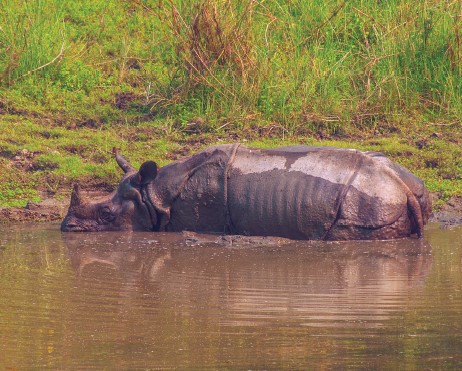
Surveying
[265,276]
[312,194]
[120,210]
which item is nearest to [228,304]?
[265,276]

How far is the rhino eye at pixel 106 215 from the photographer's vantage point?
9.52 meters

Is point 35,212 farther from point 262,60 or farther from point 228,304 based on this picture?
point 228,304

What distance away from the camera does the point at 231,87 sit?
11.6 metres

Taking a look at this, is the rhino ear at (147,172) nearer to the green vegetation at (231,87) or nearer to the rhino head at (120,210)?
the rhino head at (120,210)

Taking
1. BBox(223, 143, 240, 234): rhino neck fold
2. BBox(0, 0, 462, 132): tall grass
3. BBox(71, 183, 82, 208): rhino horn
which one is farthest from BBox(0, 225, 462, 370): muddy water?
BBox(0, 0, 462, 132): tall grass

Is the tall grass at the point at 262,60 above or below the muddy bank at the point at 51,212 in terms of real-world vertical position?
above

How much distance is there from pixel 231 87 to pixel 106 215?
2.74m

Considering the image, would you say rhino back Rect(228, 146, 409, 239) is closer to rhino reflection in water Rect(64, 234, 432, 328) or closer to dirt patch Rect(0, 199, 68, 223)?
rhino reflection in water Rect(64, 234, 432, 328)

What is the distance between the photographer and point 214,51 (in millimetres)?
11688

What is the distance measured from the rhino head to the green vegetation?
106cm

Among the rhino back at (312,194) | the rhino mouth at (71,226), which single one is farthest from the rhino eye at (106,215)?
the rhino back at (312,194)

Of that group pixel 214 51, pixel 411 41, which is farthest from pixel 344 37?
pixel 214 51

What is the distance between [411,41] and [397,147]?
169 cm

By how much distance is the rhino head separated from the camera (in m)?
9.38
